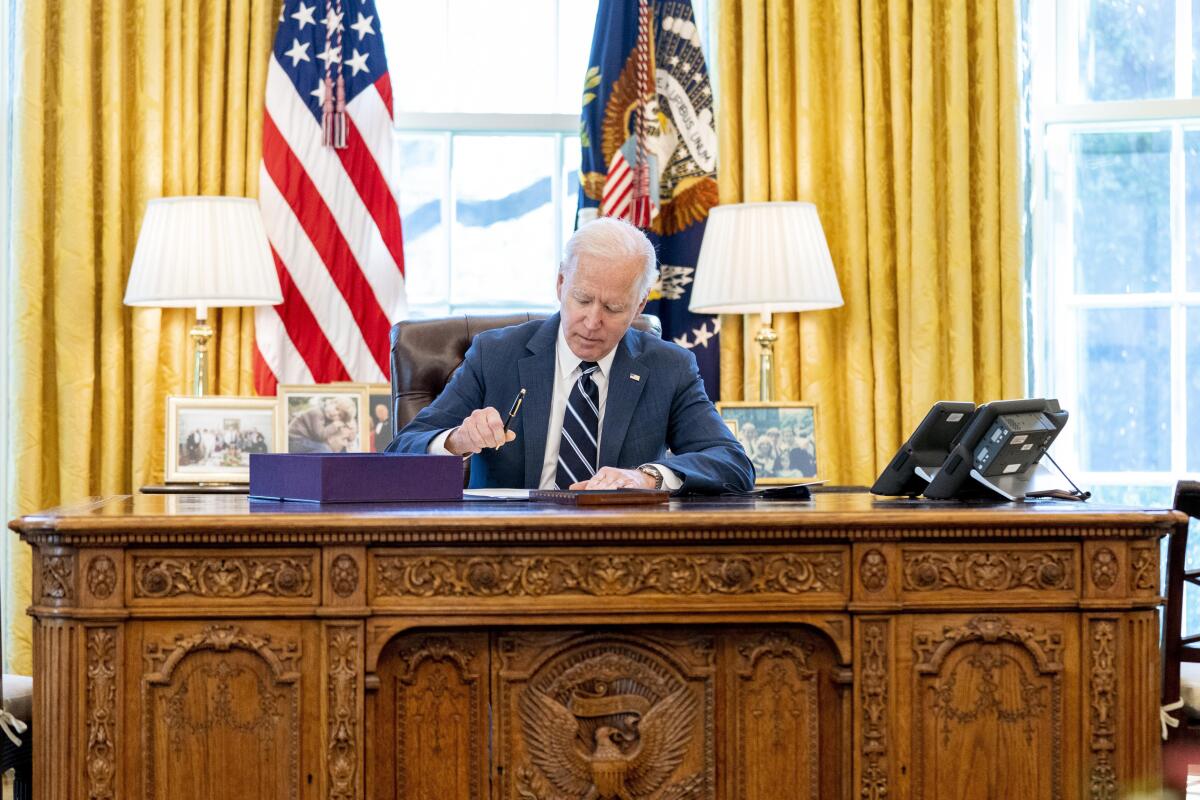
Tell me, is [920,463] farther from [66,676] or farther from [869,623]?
[66,676]

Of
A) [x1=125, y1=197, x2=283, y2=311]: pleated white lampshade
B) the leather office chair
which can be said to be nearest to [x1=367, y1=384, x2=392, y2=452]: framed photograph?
[x1=125, y1=197, x2=283, y2=311]: pleated white lampshade

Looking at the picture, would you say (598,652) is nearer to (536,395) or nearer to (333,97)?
(536,395)

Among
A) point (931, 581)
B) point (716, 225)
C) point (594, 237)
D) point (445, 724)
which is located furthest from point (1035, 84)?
point (445, 724)

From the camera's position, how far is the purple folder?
2.10m

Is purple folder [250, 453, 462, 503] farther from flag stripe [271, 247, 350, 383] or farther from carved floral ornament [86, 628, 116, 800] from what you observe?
flag stripe [271, 247, 350, 383]

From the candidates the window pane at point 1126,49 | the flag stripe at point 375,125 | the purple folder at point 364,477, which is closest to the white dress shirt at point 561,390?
the purple folder at point 364,477

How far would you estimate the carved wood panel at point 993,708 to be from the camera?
6.54 ft

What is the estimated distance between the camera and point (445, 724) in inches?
77.6

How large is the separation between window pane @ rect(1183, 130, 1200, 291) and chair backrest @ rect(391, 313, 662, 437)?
2172 mm

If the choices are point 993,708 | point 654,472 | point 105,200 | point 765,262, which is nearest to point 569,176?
point 765,262

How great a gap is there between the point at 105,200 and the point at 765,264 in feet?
6.42

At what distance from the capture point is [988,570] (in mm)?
2006

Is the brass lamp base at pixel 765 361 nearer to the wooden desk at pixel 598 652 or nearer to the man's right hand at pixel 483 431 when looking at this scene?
the man's right hand at pixel 483 431

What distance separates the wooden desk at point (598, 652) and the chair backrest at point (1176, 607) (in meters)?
0.74
